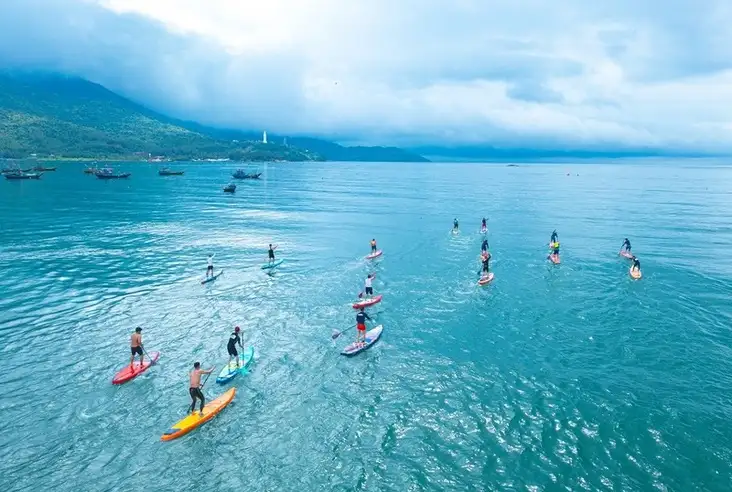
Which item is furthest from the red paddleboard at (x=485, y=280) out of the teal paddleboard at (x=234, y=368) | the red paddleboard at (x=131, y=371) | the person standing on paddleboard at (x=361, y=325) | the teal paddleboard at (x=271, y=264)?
the red paddleboard at (x=131, y=371)

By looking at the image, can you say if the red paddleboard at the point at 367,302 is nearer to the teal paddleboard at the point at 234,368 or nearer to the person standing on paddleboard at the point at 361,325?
the person standing on paddleboard at the point at 361,325

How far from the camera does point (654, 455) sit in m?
21.7

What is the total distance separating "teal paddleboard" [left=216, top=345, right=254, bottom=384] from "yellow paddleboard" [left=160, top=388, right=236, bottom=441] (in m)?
1.66

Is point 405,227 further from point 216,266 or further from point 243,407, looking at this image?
point 243,407

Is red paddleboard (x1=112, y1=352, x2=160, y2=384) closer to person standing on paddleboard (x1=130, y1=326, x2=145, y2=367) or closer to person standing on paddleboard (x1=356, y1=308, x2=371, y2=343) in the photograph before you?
person standing on paddleboard (x1=130, y1=326, x2=145, y2=367)

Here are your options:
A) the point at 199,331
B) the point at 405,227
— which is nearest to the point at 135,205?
the point at 405,227

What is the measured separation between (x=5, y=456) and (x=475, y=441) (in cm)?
2273

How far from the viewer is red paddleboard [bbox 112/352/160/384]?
2750 centimetres

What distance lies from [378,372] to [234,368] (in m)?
9.39

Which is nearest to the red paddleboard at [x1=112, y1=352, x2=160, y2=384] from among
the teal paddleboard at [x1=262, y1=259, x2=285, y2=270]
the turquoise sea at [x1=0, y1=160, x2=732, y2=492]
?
the turquoise sea at [x1=0, y1=160, x2=732, y2=492]

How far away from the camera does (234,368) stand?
28.7 metres

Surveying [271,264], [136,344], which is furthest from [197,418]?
[271,264]

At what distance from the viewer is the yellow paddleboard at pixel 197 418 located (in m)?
22.6

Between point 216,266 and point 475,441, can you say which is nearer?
point 475,441
